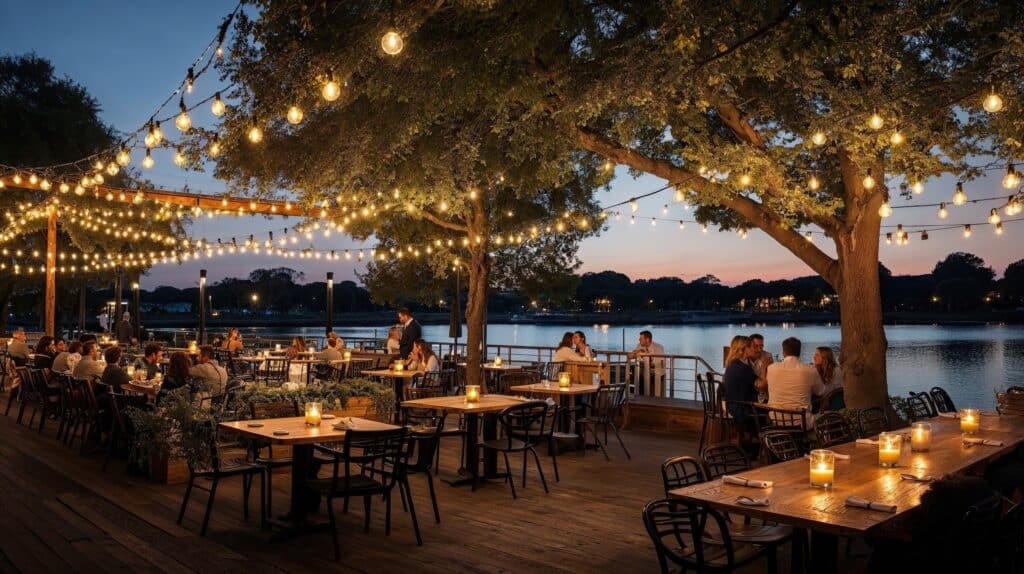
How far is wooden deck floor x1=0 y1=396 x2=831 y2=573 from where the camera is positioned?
4.59 metres

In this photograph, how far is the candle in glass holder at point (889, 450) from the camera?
4.11 m

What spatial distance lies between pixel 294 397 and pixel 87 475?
1.92m

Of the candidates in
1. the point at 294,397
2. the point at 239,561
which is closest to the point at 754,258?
the point at 294,397

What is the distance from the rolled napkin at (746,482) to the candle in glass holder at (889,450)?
0.90 m

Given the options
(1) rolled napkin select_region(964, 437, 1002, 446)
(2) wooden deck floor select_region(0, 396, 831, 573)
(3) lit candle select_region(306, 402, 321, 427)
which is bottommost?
(2) wooden deck floor select_region(0, 396, 831, 573)

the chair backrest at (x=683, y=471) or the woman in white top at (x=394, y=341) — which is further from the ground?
the woman in white top at (x=394, y=341)

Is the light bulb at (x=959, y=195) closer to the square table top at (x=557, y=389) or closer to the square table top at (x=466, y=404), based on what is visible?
the square table top at (x=557, y=389)

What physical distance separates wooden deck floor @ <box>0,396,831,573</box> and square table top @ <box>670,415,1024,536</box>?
3.96ft

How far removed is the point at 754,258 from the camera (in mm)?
35500

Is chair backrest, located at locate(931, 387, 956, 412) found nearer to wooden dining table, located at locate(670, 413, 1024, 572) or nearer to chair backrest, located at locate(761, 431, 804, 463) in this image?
wooden dining table, located at locate(670, 413, 1024, 572)

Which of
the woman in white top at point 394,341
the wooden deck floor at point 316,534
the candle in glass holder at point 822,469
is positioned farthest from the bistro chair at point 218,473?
the woman in white top at point 394,341

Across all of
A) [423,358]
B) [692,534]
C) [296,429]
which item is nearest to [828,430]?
[692,534]

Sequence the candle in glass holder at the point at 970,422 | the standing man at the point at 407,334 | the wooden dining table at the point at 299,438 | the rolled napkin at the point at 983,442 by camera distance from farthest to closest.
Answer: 1. the standing man at the point at 407,334
2. the candle in glass holder at the point at 970,422
3. the wooden dining table at the point at 299,438
4. the rolled napkin at the point at 983,442

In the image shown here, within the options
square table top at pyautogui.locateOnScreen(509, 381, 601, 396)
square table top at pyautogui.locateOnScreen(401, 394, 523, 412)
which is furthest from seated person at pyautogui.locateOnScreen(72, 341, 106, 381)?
square table top at pyautogui.locateOnScreen(509, 381, 601, 396)
